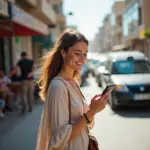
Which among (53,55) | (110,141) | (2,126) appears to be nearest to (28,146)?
(110,141)

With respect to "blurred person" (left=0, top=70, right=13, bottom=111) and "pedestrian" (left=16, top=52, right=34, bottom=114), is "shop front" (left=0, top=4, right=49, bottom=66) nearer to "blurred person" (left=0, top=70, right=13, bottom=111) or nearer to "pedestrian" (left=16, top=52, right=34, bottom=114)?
"pedestrian" (left=16, top=52, right=34, bottom=114)

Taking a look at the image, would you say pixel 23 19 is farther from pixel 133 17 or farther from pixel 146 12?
pixel 133 17

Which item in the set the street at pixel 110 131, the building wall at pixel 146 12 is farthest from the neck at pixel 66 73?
the building wall at pixel 146 12

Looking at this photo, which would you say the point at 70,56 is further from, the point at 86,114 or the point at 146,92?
the point at 146,92

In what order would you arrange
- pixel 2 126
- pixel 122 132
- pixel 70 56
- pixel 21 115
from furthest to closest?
1. pixel 21 115
2. pixel 2 126
3. pixel 122 132
4. pixel 70 56

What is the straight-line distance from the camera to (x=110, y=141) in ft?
19.2

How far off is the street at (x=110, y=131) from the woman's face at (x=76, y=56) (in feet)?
11.9

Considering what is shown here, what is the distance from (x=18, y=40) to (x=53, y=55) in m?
17.3

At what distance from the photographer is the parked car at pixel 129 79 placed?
29.0 ft

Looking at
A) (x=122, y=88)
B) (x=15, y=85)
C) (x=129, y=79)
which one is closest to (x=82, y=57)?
(x=122, y=88)

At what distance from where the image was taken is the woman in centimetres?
193

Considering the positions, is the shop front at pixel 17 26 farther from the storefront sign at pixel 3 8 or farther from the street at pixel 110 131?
the street at pixel 110 131

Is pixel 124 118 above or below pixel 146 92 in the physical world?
below

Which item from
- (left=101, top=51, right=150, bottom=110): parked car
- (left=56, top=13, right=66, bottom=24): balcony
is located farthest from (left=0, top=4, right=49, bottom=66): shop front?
(left=56, top=13, right=66, bottom=24): balcony
